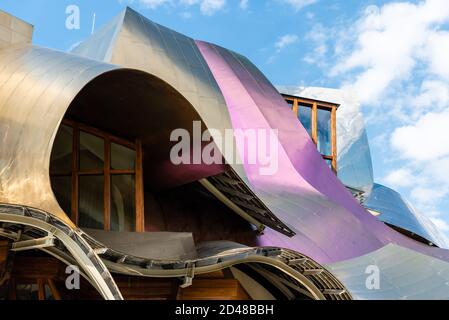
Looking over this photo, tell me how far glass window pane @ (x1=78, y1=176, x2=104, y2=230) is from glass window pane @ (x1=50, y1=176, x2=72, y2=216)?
224mm

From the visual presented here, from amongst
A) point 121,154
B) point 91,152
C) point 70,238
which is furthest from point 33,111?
point 121,154

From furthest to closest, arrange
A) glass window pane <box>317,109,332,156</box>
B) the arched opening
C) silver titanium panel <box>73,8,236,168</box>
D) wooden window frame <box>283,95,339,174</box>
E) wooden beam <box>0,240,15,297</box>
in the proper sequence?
glass window pane <box>317,109,332,156</box>
wooden window frame <box>283,95,339,174</box>
silver titanium panel <box>73,8,236,168</box>
the arched opening
wooden beam <box>0,240,15,297</box>

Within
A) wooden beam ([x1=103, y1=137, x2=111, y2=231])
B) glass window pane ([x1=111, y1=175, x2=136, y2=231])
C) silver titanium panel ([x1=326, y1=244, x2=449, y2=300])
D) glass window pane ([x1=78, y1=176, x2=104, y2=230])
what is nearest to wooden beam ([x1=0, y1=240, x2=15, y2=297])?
glass window pane ([x1=78, y1=176, x2=104, y2=230])

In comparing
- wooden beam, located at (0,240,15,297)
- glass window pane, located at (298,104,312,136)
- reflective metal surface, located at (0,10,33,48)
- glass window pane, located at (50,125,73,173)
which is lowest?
wooden beam, located at (0,240,15,297)

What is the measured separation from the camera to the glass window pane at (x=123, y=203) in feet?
49.9

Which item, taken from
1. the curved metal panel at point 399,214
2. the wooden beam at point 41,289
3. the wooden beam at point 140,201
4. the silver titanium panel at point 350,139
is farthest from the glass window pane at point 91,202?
the curved metal panel at point 399,214

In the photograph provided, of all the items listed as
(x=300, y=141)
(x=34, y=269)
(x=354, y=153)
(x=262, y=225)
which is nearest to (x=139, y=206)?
(x=34, y=269)

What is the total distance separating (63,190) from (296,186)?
9141 mm

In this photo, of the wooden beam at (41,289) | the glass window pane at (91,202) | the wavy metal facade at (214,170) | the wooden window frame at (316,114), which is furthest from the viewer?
the wooden window frame at (316,114)

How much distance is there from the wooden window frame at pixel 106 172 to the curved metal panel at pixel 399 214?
1702 cm

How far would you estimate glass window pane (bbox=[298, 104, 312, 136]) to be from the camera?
2657 cm

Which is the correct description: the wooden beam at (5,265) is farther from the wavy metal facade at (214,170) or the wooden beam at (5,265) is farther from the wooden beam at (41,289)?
the wavy metal facade at (214,170)

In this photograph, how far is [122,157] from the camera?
51.2ft

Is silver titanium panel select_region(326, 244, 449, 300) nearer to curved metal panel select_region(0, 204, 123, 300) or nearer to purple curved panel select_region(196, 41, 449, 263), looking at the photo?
purple curved panel select_region(196, 41, 449, 263)
